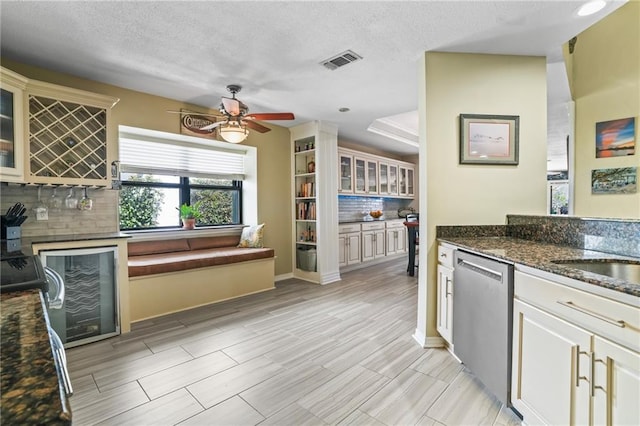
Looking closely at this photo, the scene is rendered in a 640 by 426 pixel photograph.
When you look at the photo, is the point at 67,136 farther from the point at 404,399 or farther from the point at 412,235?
the point at 412,235

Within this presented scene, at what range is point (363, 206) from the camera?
6.66m

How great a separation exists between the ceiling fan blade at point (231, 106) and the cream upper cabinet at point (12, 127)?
1.55m

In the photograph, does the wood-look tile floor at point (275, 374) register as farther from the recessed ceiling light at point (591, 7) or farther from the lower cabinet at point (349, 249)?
the recessed ceiling light at point (591, 7)

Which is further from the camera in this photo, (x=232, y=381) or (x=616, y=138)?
(x=616, y=138)

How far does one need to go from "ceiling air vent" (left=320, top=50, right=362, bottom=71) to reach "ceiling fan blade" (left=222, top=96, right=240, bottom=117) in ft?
3.06

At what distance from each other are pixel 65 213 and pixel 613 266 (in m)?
4.34

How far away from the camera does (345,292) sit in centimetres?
410

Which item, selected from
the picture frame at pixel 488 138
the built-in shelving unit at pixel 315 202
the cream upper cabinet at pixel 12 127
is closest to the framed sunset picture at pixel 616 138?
the picture frame at pixel 488 138

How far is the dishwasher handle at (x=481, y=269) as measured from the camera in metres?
1.71

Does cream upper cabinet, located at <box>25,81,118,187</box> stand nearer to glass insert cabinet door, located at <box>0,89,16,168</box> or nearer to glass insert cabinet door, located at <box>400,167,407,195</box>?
glass insert cabinet door, located at <box>0,89,16,168</box>

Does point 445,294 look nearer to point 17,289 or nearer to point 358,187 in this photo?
point 17,289

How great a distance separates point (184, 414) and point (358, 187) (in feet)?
15.9

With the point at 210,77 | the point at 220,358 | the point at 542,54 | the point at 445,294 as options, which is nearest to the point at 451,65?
the point at 542,54

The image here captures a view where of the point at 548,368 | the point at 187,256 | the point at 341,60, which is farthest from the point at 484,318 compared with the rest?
the point at 187,256
